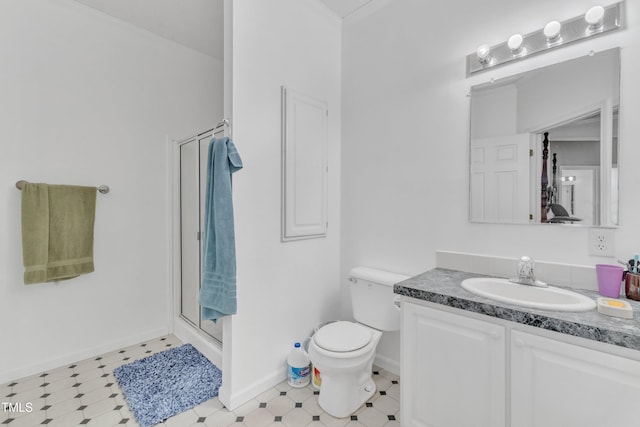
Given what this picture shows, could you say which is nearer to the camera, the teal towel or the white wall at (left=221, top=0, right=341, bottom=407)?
the teal towel

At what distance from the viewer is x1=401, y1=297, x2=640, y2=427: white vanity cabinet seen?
940 mm

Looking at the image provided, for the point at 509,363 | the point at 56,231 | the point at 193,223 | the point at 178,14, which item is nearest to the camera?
the point at 509,363

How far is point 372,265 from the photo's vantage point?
2.23m

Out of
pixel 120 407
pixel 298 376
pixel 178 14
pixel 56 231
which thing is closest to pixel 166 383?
pixel 120 407

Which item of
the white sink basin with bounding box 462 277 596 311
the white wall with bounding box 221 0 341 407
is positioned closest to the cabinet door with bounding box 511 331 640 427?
the white sink basin with bounding box 462 277 596 311

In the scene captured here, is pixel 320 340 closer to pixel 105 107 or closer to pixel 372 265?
pixel 372 265

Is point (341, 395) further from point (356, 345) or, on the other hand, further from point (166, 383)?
point (166, 383)

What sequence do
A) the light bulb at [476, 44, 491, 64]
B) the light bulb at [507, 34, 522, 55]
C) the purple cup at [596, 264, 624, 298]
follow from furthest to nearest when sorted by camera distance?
the light bulb at [476, 44, 491, 64]
the light bulb at [507, 34, 522, 55]
the purple cup at [596, 264, 624, 298]

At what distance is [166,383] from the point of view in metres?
1.94

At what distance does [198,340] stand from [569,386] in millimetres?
2399

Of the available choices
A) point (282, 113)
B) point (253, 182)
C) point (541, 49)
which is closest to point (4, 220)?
point (253, 182)

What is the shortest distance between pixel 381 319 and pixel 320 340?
481mm

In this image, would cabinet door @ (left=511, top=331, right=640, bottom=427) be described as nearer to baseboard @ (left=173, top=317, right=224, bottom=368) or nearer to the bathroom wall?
the bathroom wall

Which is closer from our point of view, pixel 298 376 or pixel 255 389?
pixel 255 389
